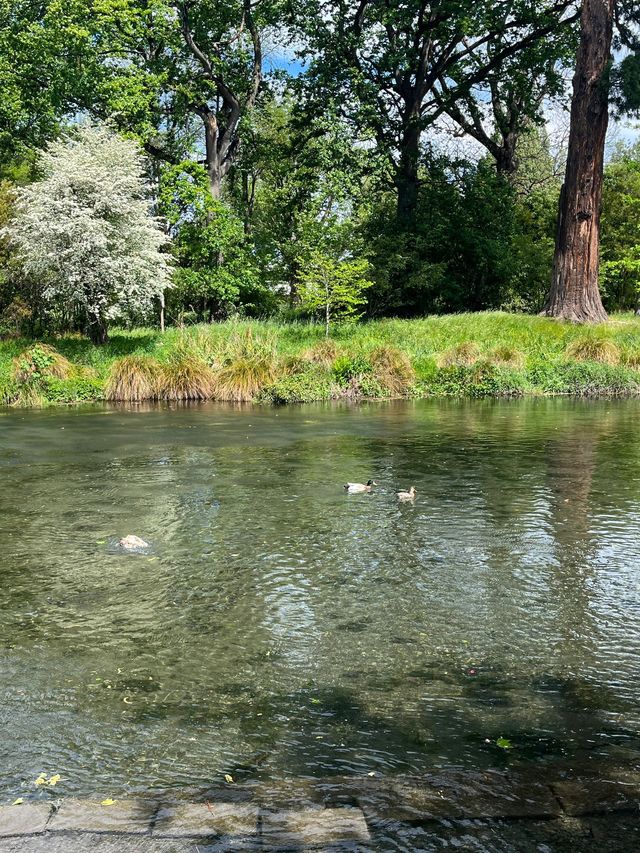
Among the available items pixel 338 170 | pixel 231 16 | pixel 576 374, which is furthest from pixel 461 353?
pixel 231 16

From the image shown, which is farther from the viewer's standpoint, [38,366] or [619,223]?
[619,223]

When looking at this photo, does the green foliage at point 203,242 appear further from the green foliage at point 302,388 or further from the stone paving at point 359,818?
the stone paving at point 359,818

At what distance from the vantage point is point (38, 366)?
21.9 metres

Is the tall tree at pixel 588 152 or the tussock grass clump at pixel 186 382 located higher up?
the tall tree at pixel 588 152

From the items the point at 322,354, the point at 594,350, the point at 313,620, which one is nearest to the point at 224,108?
the point at 322,354

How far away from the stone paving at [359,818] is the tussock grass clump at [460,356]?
63.4 ft

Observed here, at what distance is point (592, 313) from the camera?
25500mm

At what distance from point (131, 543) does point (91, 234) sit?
59.0 ft

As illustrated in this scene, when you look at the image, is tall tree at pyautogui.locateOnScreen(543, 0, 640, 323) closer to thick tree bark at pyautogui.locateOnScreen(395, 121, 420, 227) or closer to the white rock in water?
thick tree bark at pyautogui.locateOnScreen(395, 121, 420, 227)

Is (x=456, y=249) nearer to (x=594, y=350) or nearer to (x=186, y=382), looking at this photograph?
(x=594, y=350)

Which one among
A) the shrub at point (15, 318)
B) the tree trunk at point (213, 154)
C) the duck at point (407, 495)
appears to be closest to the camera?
the duck at point (407, 495)

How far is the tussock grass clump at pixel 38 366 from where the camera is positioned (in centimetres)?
2162

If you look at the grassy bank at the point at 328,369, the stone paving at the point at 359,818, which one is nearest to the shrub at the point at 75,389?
the grassy bank at the point at 328,369

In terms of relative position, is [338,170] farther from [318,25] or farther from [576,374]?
[576,374]
